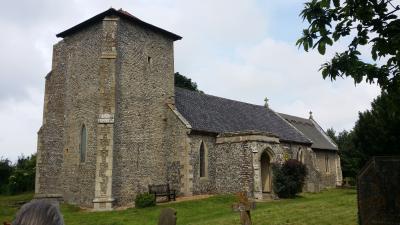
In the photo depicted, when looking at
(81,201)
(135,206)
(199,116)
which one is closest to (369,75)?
(135,206)

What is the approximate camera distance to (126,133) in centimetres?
2486

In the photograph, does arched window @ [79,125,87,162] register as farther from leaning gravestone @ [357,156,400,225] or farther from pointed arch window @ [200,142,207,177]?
leaning gravestone @ [357,156,400,225]

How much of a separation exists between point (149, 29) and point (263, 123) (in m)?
13.8

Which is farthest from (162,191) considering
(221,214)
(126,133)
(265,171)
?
(265,171)

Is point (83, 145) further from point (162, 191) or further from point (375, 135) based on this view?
point (375, 135)

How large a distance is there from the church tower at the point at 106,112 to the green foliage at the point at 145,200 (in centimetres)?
118

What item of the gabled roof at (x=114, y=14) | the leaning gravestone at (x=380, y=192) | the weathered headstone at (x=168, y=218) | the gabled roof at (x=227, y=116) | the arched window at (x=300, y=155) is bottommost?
the weathered headstone at (x=168, y=218)

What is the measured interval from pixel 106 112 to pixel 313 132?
27.2 meters

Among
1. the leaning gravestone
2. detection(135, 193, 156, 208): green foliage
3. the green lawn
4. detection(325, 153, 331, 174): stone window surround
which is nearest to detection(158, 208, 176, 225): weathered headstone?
the leaning gravestone

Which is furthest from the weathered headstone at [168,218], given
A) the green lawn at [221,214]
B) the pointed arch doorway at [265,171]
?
the pointed arch doorway at [265,171]

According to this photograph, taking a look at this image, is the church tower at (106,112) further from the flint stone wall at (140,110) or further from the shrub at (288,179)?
the shrub at (288,179)

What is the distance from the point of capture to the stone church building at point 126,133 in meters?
24.2

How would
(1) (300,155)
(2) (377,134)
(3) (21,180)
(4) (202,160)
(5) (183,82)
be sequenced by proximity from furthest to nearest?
(5) (183,82), (3) (21,180), (1) (300,155), (4) (202,160), (2) (377,134)

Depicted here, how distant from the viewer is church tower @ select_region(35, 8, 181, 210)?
78.5 ft
